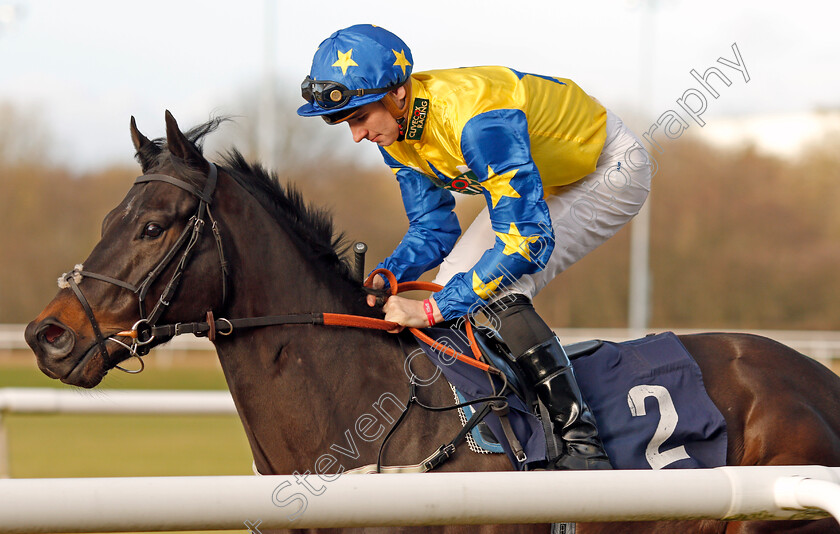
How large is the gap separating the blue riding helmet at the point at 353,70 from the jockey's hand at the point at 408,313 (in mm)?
568

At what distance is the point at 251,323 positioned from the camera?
7.34 feet

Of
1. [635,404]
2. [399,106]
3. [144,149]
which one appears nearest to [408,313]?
[399,106]

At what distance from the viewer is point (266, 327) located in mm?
2266

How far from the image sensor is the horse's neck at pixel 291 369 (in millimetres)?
2229

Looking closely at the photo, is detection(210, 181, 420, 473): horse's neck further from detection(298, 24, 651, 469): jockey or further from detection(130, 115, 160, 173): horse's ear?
detection(130, 115, 160, 173): horse's ear

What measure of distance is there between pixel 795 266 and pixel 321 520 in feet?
72.2

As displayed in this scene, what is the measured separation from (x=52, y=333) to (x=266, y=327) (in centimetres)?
54

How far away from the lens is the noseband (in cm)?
210

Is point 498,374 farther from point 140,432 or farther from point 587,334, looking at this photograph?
point 587,334

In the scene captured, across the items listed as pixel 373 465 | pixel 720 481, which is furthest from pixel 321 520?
pixel 373 465

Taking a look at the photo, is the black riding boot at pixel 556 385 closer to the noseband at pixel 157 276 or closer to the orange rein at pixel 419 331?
the orange rein at pixel 419 331

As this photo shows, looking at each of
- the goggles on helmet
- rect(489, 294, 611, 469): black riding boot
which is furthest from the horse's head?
rect(489, 294, 611, 469): black riding boot

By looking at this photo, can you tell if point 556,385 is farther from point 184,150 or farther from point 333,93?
point 184,150

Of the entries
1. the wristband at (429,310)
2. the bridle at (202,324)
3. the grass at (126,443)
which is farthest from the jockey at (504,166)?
the grass at (126,443)
